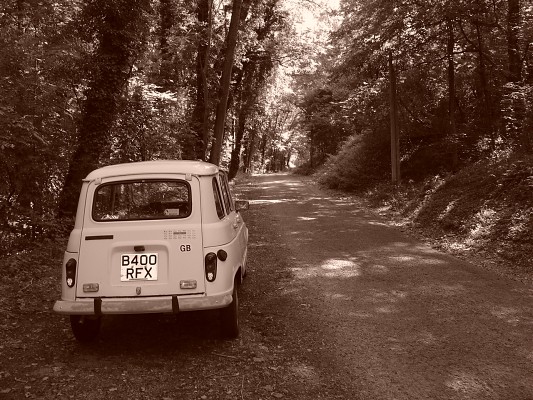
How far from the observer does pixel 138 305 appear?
16.5 ft

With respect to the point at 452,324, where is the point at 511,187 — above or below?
above

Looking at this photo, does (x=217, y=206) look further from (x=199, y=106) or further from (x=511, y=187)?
(x=199, y=106)

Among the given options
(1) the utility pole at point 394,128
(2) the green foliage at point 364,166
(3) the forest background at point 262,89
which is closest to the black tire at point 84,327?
(3) the forest background at point 262,89

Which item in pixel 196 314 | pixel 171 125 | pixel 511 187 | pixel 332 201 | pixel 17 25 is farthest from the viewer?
pixel 332 201

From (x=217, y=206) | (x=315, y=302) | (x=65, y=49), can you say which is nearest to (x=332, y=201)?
(x=65, y=49)

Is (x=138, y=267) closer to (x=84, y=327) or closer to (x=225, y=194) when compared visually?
(x=84, y=327)

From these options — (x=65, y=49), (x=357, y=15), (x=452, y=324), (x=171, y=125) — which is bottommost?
(x=452, y=324)

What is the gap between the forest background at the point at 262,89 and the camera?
10.8m

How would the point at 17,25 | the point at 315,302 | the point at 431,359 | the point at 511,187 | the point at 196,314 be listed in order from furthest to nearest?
the point at 17,25 < the point at 511,187 < the point at 315,302 < the point at 196,314 < the point at 431,359

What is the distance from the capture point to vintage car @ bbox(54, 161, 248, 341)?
514 centimetres

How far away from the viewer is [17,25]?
13.6 m

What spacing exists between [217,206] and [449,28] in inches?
559

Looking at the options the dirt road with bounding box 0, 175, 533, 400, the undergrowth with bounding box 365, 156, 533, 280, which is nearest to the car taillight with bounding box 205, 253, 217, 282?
the dirt road with bounding box 0, 175, 533, 400

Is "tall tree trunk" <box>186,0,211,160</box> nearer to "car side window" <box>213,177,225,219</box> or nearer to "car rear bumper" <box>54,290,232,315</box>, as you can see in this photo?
"car side window" <box>213,177,225,219</box>
